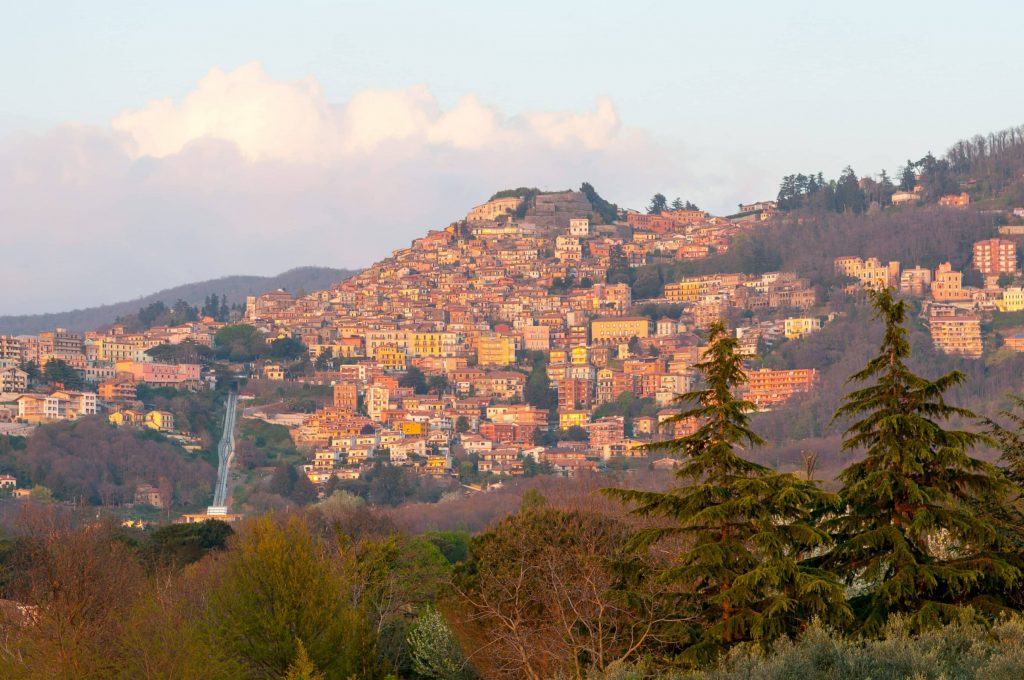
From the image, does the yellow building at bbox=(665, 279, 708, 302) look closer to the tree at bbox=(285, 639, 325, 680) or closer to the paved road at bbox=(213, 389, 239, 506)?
the paved road at bbox=(213, 389, 239, 506)

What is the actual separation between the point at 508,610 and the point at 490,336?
13782 centimetres

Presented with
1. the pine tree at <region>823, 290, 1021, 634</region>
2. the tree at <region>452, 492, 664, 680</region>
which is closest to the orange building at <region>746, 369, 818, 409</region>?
the tree at <region>452, 492, 664, 680</region>

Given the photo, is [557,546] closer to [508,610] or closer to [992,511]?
[508,610]

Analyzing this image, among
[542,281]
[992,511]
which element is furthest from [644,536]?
[542,281]

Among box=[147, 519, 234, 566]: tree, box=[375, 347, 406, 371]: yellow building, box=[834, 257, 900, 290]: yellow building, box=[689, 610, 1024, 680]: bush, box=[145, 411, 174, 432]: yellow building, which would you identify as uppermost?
box=[834, 257, 900, 290]: yellow building

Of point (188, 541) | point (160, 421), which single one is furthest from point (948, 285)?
point (188, 541)

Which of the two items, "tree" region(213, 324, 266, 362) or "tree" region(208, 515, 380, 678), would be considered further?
"tree" region(213, 324, 266, 362)

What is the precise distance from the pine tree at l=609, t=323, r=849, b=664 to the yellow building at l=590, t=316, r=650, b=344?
463 feet

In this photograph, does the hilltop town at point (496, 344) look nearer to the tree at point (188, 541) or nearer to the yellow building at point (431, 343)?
the yellow building at point (431, 343)

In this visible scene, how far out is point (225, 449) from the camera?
4946 inches

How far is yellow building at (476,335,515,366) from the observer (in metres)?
161

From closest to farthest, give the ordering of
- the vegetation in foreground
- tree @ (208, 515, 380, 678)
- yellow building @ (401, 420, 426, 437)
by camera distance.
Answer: the vegetation in foreground, tree @ (208, 515, 380, 678), yellow building @ (401, 420, 426, 437)

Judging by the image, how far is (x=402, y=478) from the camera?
11219 cm

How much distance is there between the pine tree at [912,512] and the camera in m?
17.4
